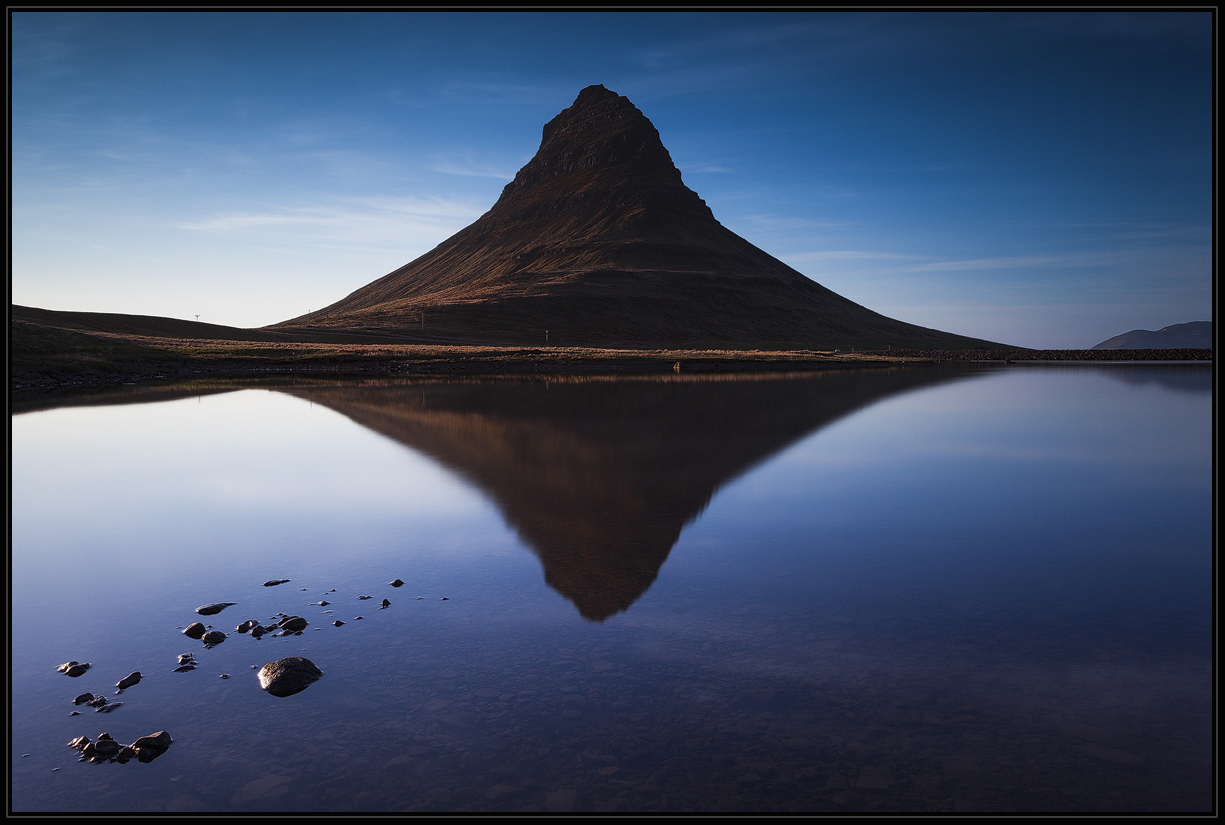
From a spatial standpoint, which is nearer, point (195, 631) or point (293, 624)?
point (195, 631)

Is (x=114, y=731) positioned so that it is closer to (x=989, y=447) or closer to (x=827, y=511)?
(x=827, y=511)

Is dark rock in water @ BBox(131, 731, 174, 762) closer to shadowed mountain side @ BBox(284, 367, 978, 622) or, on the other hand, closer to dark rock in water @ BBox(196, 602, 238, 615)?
dark rock in water @ BBox(196, 602, 238, 615)

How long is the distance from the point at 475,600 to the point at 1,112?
874 cm

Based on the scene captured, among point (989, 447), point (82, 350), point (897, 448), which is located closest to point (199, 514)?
point (897, 448)

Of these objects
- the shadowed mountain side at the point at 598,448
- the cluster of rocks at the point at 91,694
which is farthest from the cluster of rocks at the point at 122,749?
the shadowed mountain side at the point at 598,448

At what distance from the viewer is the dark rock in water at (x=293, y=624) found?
27.3 feet

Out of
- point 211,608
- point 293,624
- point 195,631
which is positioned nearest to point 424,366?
point 211,608

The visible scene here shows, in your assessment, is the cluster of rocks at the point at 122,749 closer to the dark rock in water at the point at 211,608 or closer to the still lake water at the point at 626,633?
the still lake water at the point at 626,633

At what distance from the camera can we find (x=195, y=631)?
27.1 ft

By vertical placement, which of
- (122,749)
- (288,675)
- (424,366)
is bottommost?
(122,749)

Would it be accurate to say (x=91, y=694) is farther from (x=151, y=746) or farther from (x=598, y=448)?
(x=598, y=448)

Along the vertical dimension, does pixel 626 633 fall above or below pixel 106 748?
above

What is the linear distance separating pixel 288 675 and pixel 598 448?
14.7 m
